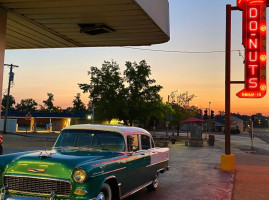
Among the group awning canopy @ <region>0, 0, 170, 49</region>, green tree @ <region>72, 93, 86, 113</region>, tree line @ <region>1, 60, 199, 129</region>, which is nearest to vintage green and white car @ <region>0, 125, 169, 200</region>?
awning canopy @ <region>0, 0, 170, 49</region>

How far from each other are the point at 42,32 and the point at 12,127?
4046cm

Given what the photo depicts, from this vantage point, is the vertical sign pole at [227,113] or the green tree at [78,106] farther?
the green tree at [78,106]

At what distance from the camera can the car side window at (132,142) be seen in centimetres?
671

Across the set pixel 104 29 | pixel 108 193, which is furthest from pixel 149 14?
pixel 108 193

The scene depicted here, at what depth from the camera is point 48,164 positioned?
5.05 m

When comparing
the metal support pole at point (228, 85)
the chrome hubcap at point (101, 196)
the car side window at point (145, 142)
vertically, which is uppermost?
the metal support pole at point (228, 85)

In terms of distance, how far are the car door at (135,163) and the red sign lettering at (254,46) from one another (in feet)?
26.2

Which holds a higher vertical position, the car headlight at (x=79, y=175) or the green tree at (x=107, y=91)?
the green tree at (x=107, y=91)

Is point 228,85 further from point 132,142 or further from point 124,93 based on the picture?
point 124,93

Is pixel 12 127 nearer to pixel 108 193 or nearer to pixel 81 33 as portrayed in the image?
pixel 81 33

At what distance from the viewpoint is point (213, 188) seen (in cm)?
892

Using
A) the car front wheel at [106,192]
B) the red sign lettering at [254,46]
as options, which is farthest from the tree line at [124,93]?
the car front wheel at [106,192]

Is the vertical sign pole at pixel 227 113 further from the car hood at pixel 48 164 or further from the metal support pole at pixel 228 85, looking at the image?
the car hood at pixel 48 164

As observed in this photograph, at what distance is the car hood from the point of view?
4938 millimetres
